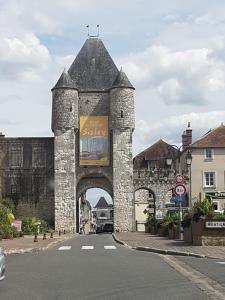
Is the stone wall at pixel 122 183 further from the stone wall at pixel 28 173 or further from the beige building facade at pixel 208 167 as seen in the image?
the stone wall at pixel 28 173

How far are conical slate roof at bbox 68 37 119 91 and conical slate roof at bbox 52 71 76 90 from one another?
1.68 meters

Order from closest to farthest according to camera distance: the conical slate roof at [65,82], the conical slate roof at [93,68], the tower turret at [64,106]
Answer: the tower turret at [64,106]
the conical slate roof at [65,82]
the conical slate roof at [93,68]

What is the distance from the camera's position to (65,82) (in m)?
72.4

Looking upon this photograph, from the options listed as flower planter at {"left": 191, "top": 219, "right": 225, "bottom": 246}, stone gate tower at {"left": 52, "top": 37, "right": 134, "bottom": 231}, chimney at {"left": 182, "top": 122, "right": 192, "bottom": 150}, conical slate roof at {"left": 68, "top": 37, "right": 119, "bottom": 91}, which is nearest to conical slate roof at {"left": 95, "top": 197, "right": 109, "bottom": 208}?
chimney at {"left": 182, "top": 122, "right": 192, "bottom": 150}

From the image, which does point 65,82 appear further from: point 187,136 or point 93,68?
point 187,136

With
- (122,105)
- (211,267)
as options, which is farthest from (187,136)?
(211,267)

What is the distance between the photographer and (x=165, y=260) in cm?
1903

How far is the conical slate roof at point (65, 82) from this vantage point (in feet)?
237

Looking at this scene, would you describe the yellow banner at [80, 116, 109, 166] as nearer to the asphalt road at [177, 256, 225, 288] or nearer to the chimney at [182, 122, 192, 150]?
the chimney at [182, 122, 192, 150]

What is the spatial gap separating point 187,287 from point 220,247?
12593mm

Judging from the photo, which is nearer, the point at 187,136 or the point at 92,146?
the point at 92,146

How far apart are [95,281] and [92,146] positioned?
190 feet

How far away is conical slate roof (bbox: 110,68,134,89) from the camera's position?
236 feet

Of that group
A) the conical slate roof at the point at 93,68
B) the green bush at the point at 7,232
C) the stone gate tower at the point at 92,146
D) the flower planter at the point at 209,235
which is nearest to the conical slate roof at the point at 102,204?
the conical slate roof at the point at 93,68
